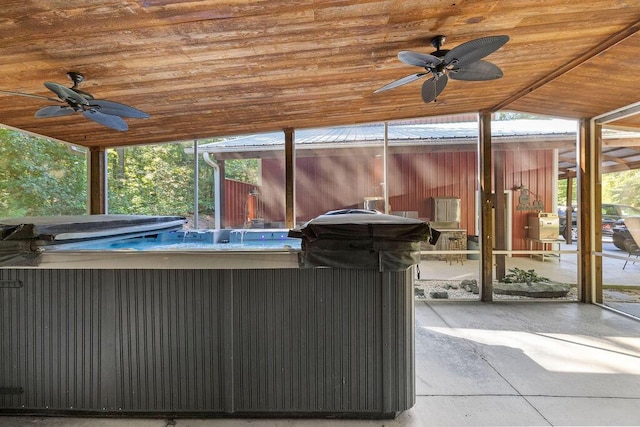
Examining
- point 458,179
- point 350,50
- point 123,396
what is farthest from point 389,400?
point 458,179

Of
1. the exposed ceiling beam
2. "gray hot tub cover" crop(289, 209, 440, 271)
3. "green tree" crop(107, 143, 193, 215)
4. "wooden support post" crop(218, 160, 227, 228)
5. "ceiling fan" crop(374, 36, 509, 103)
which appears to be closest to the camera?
"gray hot tub cover" crop(289, 209, 440, 271)

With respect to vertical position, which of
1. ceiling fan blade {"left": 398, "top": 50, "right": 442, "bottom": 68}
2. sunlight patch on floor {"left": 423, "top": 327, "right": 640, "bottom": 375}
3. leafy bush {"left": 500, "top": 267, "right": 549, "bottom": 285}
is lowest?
sunlight patch on floor {"left": 423, "top": 327, "right": 640, "bottom": 375}

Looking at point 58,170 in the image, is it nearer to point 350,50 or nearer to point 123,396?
point 123,396

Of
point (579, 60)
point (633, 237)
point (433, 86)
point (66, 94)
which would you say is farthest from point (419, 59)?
point (633, 237)

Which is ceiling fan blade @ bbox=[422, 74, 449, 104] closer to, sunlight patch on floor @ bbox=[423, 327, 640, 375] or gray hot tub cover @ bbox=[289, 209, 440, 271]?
gray hot tub cover @ bbox=[289, 209, 440, 271]

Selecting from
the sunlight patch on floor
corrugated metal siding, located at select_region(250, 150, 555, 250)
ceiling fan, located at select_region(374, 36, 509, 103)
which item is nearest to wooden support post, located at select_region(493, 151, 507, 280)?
corrugated metal siding, located at select_region(250, 150, 555, 250)

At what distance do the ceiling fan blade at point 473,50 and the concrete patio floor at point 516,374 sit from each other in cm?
258

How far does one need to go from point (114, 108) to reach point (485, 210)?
4.82 metres

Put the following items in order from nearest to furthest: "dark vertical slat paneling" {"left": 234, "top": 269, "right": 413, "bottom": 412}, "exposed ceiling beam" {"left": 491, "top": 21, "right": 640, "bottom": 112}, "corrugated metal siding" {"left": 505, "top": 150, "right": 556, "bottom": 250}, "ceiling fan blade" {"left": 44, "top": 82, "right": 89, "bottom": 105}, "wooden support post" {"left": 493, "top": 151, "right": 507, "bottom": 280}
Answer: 1. "dark vertical slat paneling" {"left": 234, "top": 269, "right": 413, "bottom": 412}
2. "ceiling fan blade" {"left": 44, "top": 82, "right": 89, "bottom": 105}
3. "exposed ceiling beam" {"left": 491, "top": 21, "right": 640, "bottom": 112}
4. "wooden support post" {"left": 493, "top": 151, "right": 507, "bottom": 280}
5. "corrugated metal siding" {"left": 505, "top": 150, "right": 556, "bottom": 250}

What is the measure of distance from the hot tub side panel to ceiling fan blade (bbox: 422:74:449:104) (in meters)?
1.79

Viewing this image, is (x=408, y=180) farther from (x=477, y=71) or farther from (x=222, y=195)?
(x=477, y=71)

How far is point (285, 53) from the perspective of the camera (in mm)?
2617

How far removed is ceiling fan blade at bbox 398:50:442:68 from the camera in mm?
2291

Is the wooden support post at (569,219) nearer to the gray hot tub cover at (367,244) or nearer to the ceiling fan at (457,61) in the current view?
the ceiling fan at (457,61)
